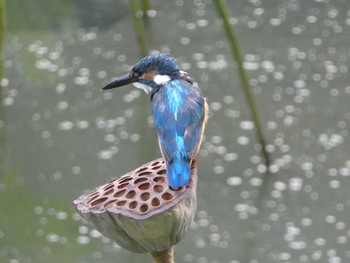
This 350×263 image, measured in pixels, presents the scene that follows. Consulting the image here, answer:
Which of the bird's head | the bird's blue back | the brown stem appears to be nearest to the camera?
the brown stem

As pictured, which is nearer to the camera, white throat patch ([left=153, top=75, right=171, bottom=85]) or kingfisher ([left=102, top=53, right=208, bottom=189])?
kingfisher ([left=102, top=53, right=208, bottom=189])

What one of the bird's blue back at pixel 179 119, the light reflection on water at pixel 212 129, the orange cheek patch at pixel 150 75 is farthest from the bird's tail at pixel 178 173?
the light reflection on water at pixel 212 129

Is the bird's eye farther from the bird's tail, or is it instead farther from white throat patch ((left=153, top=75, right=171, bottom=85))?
the bird's tail

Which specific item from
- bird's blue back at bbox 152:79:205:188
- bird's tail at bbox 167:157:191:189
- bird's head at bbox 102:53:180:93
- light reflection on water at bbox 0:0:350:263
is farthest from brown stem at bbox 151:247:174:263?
light reflection on water at bbox 0:0:350:263

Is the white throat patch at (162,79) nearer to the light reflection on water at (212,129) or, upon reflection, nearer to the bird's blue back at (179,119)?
the bird's blue back at (179,119)

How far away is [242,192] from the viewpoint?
3.70 m

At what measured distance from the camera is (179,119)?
5.45ft

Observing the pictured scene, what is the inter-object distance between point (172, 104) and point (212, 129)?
2400 mm

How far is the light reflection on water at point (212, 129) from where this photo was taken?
3406mm

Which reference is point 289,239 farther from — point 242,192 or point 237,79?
point 237,79

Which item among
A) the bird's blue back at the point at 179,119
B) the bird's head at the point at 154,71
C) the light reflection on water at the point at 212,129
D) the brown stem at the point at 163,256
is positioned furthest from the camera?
the light reflection on water at the point at 212,129

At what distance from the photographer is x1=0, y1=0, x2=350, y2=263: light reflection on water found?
11.2 feet

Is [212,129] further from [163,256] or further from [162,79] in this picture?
[163,256]

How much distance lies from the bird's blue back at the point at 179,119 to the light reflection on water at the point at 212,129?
5.21 ft
